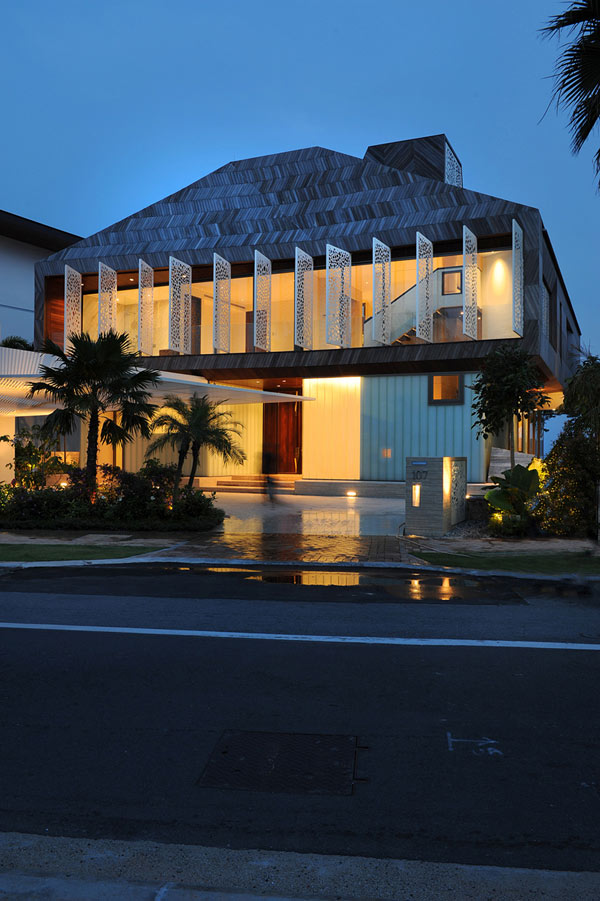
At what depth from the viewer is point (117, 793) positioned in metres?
3.79

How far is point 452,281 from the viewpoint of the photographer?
27.0 m

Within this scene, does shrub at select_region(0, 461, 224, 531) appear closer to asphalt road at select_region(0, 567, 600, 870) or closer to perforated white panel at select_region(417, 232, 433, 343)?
asphalt road at select_region(0, 567, 600, 870)

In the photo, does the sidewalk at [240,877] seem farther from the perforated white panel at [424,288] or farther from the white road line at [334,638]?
the perforated white panel at [424,288]

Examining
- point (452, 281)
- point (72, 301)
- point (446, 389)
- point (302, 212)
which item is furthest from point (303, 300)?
point (72, 301)

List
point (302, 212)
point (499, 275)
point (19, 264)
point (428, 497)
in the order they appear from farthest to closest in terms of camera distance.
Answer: point (19, 264)
point (302, 212)
point (499, 275)
point (428, 497)

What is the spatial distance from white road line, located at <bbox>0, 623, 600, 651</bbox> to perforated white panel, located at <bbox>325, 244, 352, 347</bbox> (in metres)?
20.5

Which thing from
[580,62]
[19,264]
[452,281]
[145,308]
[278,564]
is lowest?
[278,564]

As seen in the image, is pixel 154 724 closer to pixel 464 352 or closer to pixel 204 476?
pixel 464 352

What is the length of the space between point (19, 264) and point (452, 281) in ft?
68.4

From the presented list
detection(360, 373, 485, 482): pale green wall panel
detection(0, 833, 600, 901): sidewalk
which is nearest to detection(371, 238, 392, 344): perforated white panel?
detection(360, 373, 485, 482): pale green wall panel

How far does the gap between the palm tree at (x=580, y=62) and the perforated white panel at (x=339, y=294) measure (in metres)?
17.3

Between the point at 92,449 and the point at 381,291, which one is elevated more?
the point at 381,291

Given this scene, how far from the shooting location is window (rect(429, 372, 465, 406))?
1033 inches

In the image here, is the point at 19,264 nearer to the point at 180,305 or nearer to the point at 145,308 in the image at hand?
the point at 145,308
